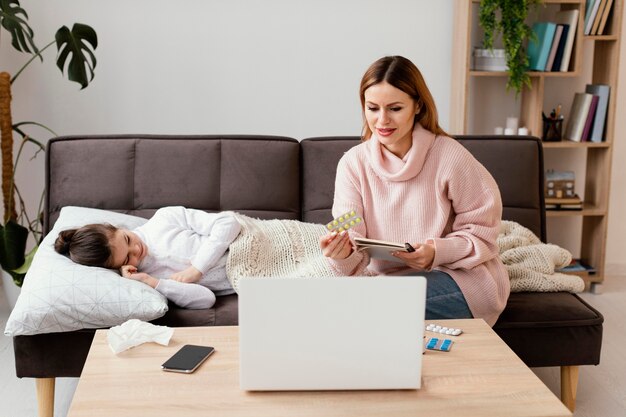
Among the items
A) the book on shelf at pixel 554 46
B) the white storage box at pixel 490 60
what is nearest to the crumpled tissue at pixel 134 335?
the white storage box at pixel 490 60

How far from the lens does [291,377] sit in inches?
55.3

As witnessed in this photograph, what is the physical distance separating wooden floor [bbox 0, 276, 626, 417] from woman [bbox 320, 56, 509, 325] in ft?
1.26

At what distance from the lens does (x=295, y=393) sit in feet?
4.67

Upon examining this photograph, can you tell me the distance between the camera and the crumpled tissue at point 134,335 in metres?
1.65

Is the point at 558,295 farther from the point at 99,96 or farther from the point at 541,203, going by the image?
the point at 99,96

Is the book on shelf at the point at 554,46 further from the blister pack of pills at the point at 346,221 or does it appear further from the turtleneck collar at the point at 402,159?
the blister pack of pills at the point at 346,221

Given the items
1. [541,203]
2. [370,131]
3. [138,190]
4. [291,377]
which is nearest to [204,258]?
[138,190]

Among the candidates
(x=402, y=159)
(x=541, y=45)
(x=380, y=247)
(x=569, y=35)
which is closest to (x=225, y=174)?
(x=402, y=159)

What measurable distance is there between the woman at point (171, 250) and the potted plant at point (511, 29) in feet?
5.17

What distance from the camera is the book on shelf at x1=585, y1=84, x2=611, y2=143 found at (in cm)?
348

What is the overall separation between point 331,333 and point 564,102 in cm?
277

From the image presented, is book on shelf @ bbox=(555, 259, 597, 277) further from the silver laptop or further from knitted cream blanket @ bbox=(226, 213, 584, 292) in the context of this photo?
the silver laptop

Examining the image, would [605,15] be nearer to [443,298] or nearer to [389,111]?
[389,111]

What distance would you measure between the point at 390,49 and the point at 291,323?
2.50 metres
